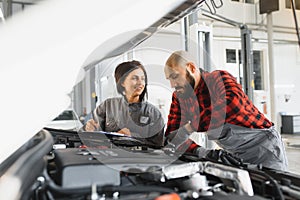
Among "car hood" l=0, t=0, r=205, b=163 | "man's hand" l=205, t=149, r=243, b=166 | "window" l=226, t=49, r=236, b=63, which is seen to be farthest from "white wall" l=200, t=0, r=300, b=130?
"car hood" l=0, t=0, r=205, b=163

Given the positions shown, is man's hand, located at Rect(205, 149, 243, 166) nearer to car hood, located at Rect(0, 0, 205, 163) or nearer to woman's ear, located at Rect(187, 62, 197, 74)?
woman's ear, located at Rect(187, 62, 197, 74)

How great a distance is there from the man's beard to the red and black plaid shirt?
2 cm

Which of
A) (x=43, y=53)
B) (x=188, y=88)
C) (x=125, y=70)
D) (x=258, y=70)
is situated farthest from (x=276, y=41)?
(x=43, y=53)

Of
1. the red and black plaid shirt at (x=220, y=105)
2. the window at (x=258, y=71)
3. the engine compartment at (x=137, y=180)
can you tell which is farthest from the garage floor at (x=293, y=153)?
the engine compartment at (x=137, y=180)

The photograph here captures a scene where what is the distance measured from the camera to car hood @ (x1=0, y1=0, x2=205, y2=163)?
635mm

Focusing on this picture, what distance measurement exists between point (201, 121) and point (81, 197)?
106 cm

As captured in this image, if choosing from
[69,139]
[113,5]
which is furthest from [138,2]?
[69,139]

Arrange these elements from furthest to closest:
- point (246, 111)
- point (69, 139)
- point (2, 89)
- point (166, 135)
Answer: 1. point (166, 135)
2. point (246, 111)
3. point (69, 139)
4. point (2, 89)

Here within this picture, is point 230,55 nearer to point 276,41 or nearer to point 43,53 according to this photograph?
point 276,41

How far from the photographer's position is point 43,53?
644 mm

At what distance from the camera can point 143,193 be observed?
751 millimetres

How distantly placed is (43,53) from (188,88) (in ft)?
3.71

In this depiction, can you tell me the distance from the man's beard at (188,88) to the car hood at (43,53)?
36.7 inches

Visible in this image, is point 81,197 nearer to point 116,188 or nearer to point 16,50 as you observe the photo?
point 116,188
